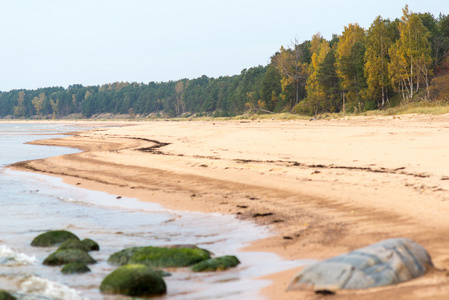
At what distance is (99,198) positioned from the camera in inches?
542

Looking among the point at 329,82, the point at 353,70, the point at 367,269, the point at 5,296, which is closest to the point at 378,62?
the point at 353,70

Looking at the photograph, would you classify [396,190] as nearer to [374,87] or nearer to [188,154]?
[188,154]

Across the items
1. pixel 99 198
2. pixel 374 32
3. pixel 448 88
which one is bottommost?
pixel 99 198

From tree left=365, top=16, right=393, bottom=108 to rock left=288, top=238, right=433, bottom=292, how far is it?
5185cm

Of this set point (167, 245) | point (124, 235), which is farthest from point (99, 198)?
point (167, 245)

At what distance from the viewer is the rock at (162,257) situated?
6850mm

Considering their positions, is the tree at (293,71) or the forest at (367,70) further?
the tree at (293,71)

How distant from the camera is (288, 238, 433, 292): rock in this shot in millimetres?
4910

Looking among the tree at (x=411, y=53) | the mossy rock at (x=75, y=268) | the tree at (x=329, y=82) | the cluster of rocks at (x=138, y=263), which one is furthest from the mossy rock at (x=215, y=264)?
the tree at (x=329, y=82)

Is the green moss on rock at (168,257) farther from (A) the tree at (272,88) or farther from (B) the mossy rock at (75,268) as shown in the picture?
(A) the tree at (272,88)

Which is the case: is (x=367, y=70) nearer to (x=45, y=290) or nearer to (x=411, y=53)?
(x=411, y=53)

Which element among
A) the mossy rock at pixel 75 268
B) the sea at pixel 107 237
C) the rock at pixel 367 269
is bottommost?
the sea at pixel 107 237

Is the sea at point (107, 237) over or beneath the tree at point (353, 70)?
beneath

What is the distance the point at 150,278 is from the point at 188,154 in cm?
1592
